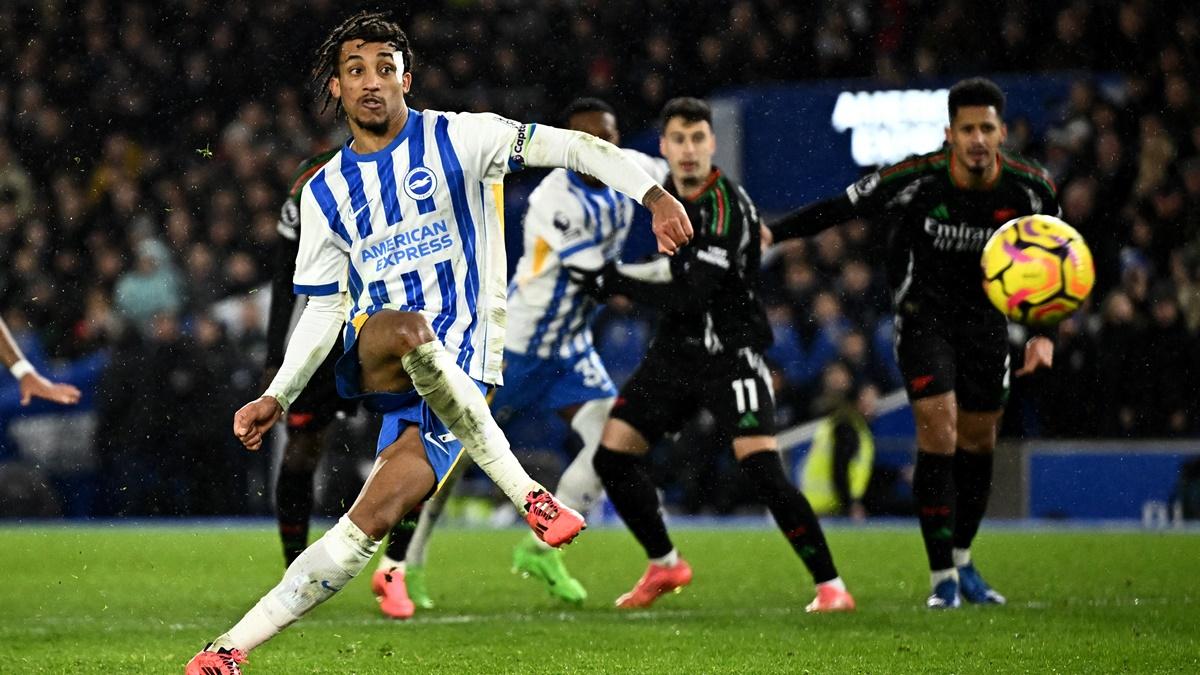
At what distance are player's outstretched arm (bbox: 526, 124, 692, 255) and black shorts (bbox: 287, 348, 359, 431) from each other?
2413 millimetres

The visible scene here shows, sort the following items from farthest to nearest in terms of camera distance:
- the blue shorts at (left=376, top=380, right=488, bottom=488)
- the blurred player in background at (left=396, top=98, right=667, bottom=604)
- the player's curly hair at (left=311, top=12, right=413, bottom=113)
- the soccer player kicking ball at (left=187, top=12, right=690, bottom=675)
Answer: the blurred player in background at (left=396, top=98, right=667, bottom=604) → the player's curly hair at (left=311, top=12, right=413, bottom=113) → the blue shorts at (left=376, top=380, right=488, bottom=488) → the soccer player kicking ball at (left=187, top=12, right=690, bottom=675)

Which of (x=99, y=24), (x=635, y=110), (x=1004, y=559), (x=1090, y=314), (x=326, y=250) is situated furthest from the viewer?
(x=99, y=24)

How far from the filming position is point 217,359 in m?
13.8

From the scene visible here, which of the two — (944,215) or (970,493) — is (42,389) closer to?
(944,215)

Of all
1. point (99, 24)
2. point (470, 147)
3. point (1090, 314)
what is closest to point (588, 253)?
point (470, 147)

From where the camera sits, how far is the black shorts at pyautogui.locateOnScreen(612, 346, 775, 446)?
7273mm

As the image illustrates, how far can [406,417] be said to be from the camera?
17.1ft

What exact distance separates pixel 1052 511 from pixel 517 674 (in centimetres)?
815

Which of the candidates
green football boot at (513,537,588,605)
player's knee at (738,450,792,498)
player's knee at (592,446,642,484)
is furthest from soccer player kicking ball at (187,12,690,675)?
green football boot at (513,537,588,605)

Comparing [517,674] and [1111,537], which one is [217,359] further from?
[517,674]

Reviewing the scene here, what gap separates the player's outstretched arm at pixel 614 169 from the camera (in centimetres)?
474

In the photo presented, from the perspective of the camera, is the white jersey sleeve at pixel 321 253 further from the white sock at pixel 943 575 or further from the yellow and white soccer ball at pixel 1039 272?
the white sock at pixel 943 575

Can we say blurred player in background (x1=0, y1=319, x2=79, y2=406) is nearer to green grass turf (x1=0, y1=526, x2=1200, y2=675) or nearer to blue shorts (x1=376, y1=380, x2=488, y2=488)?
green grass turf (x1=0, y1=526, x2=1200, y2=675)

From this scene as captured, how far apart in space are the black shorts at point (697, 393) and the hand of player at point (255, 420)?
2.68m
